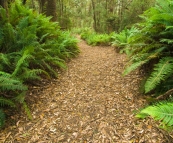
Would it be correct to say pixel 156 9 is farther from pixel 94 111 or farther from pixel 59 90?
pixel 59 90

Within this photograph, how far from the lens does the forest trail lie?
219cm

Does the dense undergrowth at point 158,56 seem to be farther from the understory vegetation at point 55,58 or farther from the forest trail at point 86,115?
the forest trail at point 86,115

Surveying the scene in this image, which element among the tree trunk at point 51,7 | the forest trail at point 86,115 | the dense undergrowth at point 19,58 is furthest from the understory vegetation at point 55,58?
the tree trunk at point 51,7

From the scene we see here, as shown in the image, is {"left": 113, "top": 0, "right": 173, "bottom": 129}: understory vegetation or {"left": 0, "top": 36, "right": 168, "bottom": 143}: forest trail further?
{"left": 113, "top": 0, "right": 173, "bottom": 129}: understory vegetation

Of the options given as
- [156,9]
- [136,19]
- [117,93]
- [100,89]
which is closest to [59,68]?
[100,89]

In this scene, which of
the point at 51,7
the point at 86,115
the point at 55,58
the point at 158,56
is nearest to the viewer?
the point at 86,115

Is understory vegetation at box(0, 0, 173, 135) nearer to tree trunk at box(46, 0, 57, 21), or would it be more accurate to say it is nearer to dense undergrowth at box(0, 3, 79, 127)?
dense undergrowth at box(0, 3, 79, 127)

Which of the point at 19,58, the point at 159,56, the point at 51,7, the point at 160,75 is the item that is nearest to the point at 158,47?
the point at 159,56

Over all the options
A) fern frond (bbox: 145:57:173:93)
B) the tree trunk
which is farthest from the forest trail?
the tree trunk

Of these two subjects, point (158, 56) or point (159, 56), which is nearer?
point (158, 56)

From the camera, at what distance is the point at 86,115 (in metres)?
2.67

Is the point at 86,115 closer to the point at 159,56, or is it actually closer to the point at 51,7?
the point at 159,56

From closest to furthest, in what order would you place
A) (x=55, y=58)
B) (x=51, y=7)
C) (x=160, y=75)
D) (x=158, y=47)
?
(x=160, y=75) → (x=158, y=47) → (x=55, y=58) → (x=51, y=7)

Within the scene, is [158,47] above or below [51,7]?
below
